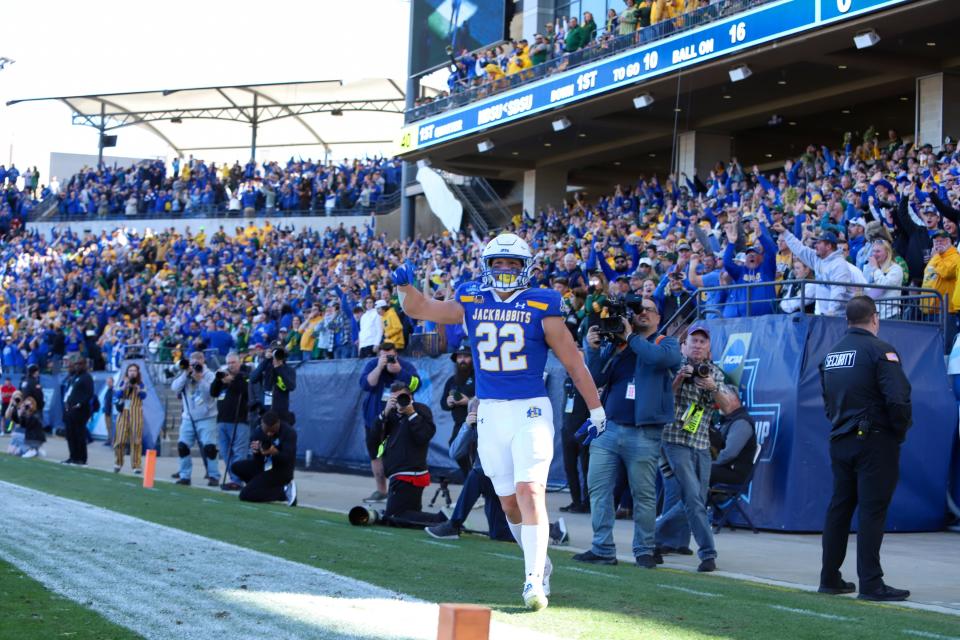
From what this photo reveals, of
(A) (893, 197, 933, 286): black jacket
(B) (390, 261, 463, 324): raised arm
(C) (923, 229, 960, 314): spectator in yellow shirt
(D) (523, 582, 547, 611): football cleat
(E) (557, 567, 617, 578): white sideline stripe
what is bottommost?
(E) (557, 567, 617, 578): white sideline stripe

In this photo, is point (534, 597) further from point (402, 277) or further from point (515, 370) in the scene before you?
point (402, 277)

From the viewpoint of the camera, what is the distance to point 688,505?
33.0ft

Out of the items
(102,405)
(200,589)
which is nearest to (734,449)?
(200,589)

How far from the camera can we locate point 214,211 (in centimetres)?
4797

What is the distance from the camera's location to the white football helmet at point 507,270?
755cm

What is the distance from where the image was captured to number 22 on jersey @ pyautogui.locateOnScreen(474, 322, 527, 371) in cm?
742

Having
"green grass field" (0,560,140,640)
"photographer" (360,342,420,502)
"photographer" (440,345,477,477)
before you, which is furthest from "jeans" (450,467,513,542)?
"green grass field" (0,560,140,640)

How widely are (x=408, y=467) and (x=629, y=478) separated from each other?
11.7ft

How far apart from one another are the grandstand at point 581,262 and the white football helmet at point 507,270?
191 cm

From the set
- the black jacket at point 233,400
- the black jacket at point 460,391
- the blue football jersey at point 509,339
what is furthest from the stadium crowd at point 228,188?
the blue football jersey at point 509,339

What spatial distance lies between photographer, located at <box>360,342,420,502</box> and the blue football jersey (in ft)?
25.1

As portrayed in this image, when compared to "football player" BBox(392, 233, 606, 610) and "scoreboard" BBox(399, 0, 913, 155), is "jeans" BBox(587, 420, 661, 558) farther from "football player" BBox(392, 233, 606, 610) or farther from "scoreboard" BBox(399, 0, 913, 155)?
"scoreboard" BBox(399, 0, 913, 155)

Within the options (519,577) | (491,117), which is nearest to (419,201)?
(491,117)

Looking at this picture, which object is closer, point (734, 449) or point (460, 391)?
point (734, 449)
